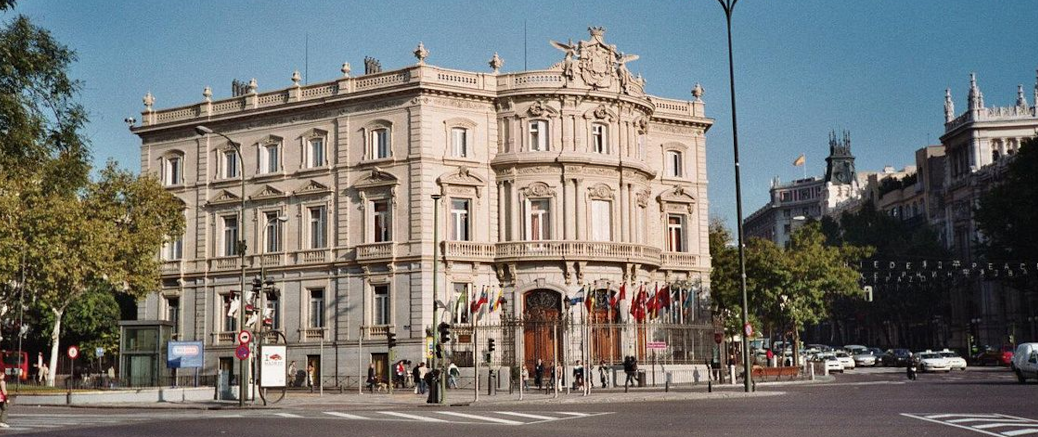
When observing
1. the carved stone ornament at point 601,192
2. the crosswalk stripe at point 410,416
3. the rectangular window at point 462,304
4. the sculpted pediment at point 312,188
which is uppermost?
the sculpted pediment at point 312,188

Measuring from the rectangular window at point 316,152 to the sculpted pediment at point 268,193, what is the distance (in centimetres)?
231

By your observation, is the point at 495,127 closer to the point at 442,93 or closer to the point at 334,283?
the point at 442,93

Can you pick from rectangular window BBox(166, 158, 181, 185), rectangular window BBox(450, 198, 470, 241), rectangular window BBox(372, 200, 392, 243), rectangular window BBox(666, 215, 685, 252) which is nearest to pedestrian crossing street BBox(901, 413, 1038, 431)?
rectangular window BBox(450, 198, 470, 241)

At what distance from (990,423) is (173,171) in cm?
5096

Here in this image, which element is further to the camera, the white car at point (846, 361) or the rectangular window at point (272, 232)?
the white car at point (846, 361)

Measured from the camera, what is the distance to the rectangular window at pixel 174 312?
2591 inches

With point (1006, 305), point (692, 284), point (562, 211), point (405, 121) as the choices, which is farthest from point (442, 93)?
point (1006, 305)

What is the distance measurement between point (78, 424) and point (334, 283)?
107 feet

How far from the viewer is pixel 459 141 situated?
198 ft

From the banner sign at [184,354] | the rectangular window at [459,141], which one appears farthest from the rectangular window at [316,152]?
the banner sign at [184,354]

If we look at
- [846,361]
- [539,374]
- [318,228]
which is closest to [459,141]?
[318,228]

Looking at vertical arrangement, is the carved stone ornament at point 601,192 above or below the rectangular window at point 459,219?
above

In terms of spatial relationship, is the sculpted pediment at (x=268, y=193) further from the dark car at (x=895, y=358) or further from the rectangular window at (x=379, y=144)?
the dark car at (x=895, y=358)

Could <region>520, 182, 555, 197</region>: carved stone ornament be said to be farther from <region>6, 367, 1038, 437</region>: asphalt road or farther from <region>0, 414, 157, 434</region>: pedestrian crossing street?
<region>0, 414, 157, 434</region>: pedestrian crossing street
